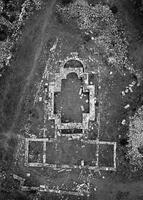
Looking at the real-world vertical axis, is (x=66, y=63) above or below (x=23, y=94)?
above

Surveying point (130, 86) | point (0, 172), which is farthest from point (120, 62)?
point (0, 172)

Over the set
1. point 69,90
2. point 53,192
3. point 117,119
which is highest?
point 69,90

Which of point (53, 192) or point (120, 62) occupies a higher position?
point (120, 62)

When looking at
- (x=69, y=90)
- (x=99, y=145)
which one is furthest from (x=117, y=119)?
(x=69, y=90)

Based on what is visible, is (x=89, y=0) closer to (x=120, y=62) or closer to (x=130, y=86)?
(x=120, y=62)

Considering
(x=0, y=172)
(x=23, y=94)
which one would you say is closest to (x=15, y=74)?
(x=23, y=94)

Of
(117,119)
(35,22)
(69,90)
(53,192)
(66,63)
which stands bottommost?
(53,192)

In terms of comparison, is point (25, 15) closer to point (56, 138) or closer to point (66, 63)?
point (66, 63)

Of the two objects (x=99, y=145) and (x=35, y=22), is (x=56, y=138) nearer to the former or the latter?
(x=99, y=145)
